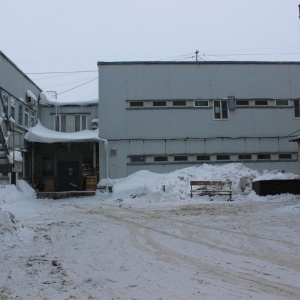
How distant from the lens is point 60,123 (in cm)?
2914

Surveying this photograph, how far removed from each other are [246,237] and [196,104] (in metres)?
18.4

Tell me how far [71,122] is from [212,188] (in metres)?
12.7

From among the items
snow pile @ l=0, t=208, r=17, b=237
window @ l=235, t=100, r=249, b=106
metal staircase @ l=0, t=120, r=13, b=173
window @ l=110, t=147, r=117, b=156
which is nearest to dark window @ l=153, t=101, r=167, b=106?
window @ l=110, t=147, r=117, b=156

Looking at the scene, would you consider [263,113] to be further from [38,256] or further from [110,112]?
[38,256]

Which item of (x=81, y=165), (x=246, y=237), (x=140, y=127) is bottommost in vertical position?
(x=246, y=237)

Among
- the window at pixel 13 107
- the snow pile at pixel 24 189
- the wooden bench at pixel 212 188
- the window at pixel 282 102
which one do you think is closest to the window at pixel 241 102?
the window at pixel 282 102

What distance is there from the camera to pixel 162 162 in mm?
25828

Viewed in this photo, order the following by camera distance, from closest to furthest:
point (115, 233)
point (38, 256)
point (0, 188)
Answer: point (38, 256) < point (115, 233) < point (0, 188)

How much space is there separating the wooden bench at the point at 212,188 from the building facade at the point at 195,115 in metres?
4.54

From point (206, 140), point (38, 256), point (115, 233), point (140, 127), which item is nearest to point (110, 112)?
point (140, 127)

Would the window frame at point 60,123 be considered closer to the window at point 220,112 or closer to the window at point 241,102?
the window at point 220,112

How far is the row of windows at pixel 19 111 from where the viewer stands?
22609mm

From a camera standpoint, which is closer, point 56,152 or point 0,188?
point 0,188

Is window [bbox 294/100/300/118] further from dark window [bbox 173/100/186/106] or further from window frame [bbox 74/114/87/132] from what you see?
window frame [bbox 74/114/87/132]
